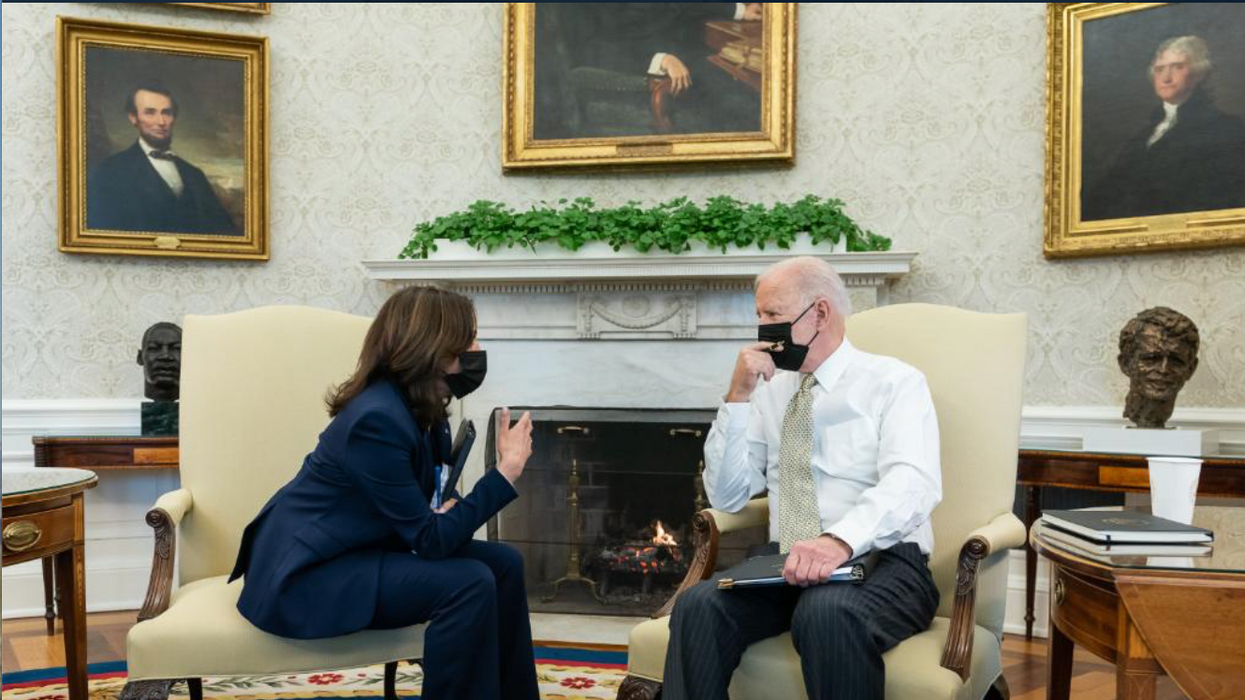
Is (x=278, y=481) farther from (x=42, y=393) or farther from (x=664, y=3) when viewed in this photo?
(x=664, y=3)

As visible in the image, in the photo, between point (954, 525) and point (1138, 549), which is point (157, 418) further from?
point (1138, 549)

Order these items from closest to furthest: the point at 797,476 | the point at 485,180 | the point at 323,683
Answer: the point at 797,476 < the point at 323,683 < the point at 485,180

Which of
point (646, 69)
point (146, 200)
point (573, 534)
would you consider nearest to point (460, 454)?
point (573, 534)

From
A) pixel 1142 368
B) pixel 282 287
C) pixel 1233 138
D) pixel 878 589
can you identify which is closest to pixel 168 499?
pixel 878 589

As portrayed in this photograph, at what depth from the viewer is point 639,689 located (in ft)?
8.07

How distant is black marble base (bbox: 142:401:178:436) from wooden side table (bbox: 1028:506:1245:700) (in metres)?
4.13

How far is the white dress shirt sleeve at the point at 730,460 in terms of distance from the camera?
2883mm

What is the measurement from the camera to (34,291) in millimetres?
5250

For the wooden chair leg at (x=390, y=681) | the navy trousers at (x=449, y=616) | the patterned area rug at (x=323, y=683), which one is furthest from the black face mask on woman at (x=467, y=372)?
the patterned area rug at (x=323, y=683)

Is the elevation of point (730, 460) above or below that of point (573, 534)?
above

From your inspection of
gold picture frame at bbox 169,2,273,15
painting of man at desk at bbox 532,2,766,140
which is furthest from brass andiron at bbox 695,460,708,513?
gold picture frame at bbox 169,2,273,15

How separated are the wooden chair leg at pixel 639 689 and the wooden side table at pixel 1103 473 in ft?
7.33

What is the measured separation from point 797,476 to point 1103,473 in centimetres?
192

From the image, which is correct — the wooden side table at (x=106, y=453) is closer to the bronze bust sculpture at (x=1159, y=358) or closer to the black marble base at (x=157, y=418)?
the black marble base at (x=157, y=418)
